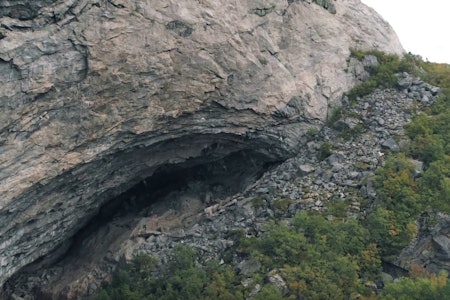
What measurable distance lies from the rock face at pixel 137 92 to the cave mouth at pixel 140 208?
35.3 inches

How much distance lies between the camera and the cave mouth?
29.8 m

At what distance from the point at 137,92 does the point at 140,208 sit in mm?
10533

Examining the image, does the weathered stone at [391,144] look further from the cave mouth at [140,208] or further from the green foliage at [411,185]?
the cave mouth at [140,208]

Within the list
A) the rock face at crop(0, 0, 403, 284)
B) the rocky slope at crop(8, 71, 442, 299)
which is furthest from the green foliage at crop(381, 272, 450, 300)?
the rock face at crop(0, 0, 403, 284)

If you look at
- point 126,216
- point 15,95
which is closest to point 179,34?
point 15,95

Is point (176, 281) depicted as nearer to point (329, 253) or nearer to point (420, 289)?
point (329, 253)

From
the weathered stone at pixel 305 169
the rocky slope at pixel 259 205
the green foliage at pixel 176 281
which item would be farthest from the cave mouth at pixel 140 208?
the weathered stone at pixel 305 169

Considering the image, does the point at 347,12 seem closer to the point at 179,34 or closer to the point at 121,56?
the point at 179,34

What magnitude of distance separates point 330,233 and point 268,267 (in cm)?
316

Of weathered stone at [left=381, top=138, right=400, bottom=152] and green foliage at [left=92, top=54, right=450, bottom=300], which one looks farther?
weathered stone at [left=381, top=138, right=400, bottom=152]

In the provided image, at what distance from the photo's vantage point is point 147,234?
96.7ft

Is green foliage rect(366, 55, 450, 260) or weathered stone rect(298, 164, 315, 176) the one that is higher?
green foliage rect(366, 55, 450, 260)

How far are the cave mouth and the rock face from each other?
0.90 meters

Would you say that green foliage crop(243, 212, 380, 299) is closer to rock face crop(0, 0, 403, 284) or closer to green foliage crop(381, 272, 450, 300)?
green foliage crop(381, 272, 450, 300)
